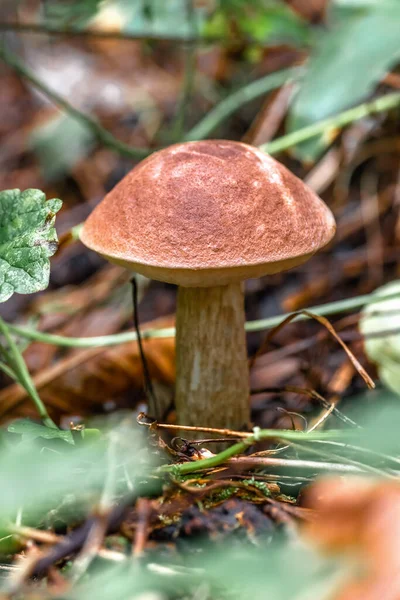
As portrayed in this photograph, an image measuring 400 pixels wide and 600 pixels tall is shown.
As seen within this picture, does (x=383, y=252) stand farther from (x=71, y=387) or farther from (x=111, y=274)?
(x=71, y=387)

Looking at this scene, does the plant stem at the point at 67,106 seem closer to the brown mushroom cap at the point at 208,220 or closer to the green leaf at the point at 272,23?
the green leaf at the point at 272,23

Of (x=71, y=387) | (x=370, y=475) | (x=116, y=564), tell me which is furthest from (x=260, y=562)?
(x=71, y=387)

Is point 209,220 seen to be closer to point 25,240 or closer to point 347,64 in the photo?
point 25,240

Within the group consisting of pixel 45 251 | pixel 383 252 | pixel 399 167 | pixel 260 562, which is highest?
pixel 45 251

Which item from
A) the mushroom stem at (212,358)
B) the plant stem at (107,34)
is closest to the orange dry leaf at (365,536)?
the mushroom stem at (212,358)

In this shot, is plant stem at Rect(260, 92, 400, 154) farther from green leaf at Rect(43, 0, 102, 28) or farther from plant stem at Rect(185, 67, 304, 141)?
green leaf at Rect(43, 0, 102, 28)

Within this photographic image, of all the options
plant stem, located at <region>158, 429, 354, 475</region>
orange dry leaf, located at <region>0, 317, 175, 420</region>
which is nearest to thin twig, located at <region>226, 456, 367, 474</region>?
plant stem, located at <region>158, 429, 354, 475</region>
